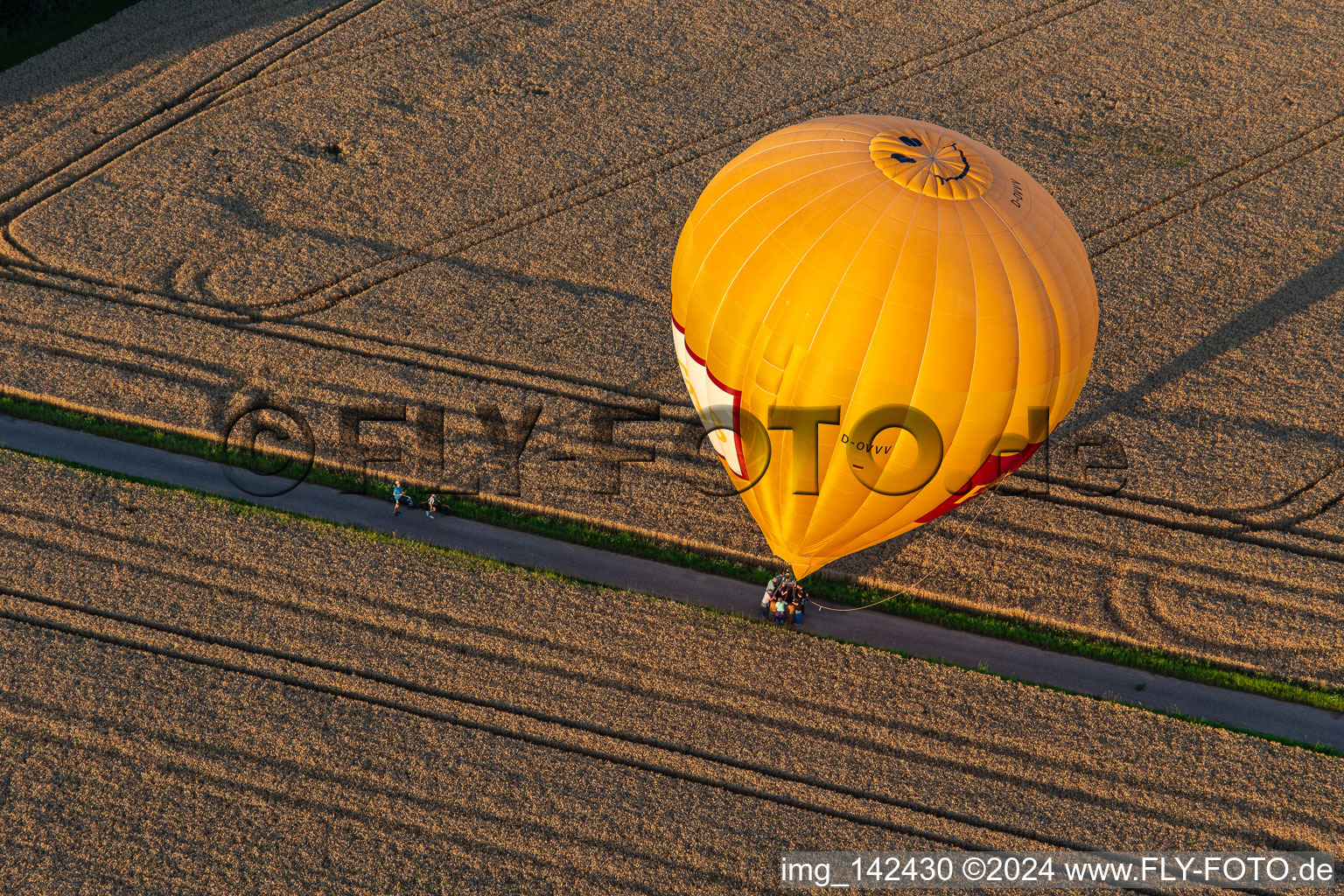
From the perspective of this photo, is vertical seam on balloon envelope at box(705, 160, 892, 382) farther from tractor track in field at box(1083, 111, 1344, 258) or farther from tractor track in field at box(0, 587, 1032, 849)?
tractor track in field at box(1083, 111, 1344, 258)

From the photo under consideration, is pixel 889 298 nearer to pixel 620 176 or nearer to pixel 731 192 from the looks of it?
pixel 731 192

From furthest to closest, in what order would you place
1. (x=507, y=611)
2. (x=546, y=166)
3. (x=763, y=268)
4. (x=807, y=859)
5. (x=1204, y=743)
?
(x=546, y=166) → (x=507, y=611) → (x=1204, y=743) → (x=807, y=859) → (x=763, y=268)

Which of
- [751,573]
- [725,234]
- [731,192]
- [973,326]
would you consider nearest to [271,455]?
[751,573]

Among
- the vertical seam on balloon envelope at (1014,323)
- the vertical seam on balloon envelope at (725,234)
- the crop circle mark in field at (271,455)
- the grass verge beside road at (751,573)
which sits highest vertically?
the vertical seam on balloon envelope at (725,234)

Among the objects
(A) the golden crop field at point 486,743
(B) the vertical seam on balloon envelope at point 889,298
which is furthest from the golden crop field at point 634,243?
(B) the vertical seam on balloon envelope at point 889,298

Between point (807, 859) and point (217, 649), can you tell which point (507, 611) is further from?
point (807, 859)

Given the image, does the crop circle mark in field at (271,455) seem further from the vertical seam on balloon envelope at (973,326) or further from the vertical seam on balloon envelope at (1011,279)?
the vertical seam on balloon envelope at (1011,279)

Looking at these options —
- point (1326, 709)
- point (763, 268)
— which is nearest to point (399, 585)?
point (763, 268)

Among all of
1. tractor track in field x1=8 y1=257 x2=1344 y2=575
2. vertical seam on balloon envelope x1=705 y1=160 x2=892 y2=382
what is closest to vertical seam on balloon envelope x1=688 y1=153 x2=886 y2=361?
vertical seam on balloon envelope x1=705 y1=160 x2=892 y2=382
